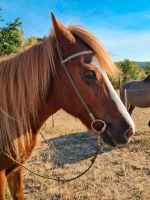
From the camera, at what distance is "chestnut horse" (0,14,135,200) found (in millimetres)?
2045

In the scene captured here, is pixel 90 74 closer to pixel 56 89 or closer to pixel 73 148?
pixel 56 89

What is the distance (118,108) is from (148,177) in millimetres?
2645

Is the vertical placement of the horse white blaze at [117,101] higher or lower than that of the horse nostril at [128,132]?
higher

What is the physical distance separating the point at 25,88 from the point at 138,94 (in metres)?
7.26

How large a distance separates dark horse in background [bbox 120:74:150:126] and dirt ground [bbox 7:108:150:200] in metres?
2.92

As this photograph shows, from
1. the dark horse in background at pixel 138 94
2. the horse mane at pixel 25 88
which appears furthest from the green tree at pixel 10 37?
the horse mane at pixel 25 88

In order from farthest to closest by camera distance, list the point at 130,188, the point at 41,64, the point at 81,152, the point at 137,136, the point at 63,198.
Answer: the point at 137,136 < the point at 81,152 < the point at 130,188 < the point at 63,198 < the point at 41,64

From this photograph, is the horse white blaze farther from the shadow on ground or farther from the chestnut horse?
the shadow on ground

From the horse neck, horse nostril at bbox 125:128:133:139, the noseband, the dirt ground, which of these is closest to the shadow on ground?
the dirt ground

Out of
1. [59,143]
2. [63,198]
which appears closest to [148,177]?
[63,198]

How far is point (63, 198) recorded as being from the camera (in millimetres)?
3672

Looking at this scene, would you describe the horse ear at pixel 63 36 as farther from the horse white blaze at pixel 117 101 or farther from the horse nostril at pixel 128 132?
the horse nostril at pixel 128 132

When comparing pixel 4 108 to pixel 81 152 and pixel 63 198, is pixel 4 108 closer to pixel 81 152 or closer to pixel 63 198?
pixel 63 198

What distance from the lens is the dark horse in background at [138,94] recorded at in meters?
8.91
